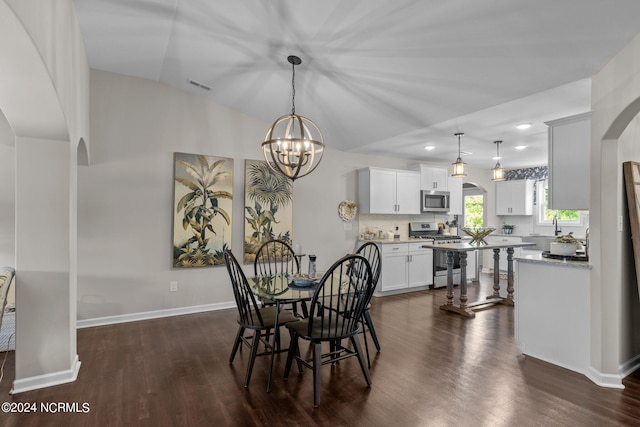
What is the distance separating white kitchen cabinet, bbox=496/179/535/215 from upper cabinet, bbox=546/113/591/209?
15.9 ft

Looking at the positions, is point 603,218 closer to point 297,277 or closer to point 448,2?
point 448,2

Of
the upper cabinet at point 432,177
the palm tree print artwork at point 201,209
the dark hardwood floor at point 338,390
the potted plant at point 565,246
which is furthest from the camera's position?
the upper cabinet at point 432,177

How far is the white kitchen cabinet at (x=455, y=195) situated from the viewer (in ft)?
22.7

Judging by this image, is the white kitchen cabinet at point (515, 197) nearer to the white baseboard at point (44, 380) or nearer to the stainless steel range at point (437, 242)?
the stainless steel range at point (437, 242)

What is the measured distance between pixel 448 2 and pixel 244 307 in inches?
109

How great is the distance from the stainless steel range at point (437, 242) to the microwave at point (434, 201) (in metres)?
0.39

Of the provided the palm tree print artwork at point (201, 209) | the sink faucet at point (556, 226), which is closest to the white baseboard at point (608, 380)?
the palm tree print artwork at point (201, 209)

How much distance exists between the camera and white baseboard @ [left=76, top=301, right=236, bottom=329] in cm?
402

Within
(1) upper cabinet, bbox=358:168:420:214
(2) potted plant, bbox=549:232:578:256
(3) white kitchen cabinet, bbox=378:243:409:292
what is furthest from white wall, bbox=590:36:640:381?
(1) upper cabinet, bbox=358:168:420:214

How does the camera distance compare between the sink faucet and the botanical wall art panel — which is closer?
the botanical wall art panel

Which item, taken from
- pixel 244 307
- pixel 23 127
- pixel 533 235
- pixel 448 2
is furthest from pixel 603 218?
pixel 533 235

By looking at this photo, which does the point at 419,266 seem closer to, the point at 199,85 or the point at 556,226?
the point at 556,226

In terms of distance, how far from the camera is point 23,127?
2.51 m

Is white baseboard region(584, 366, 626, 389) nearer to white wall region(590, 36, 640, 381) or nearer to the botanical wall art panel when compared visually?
white wall region(590, 36, 640, 381)
